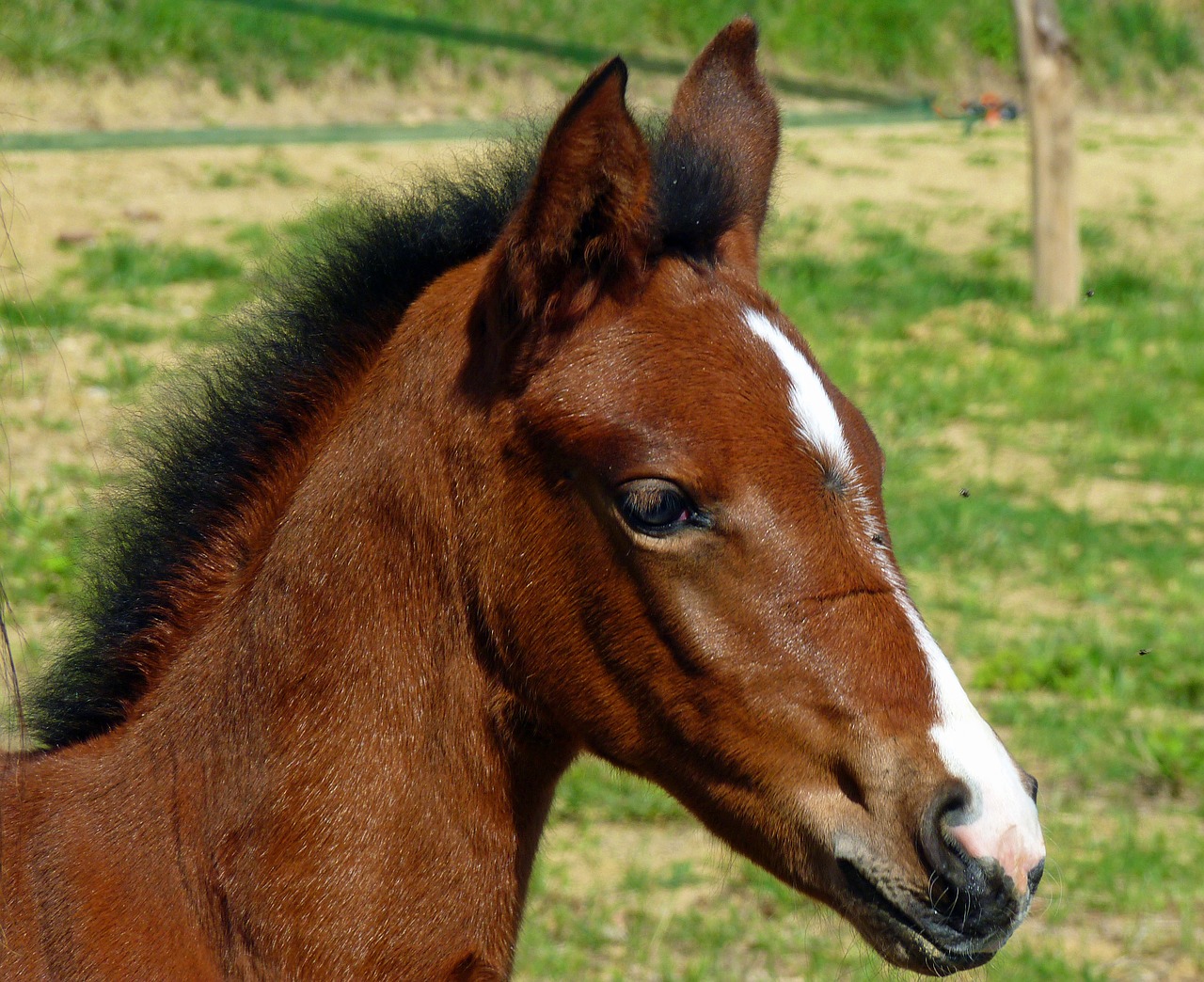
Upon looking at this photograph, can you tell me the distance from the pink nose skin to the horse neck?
0.64 metres

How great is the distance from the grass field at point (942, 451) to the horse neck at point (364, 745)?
47 centimetres

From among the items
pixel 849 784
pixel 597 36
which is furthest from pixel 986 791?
pixel 597 36

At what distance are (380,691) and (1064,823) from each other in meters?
2.55

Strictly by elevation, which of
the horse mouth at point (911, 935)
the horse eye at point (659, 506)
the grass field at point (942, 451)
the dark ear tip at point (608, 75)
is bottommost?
the grass field at point (942, 451)

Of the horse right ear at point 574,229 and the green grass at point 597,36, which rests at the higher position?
the horse right ear at point 574,229

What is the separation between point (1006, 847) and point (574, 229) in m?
0.98

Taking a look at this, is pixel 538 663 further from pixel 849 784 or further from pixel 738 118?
pixel 738 118

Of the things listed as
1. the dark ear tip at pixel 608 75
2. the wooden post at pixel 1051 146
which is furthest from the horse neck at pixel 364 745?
the wooden post at pixel 1051 146

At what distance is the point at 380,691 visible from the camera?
204cm

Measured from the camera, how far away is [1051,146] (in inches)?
350

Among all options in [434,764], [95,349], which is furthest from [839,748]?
[95,349]

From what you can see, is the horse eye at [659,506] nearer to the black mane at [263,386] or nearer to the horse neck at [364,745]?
the horse neck at [364,745]

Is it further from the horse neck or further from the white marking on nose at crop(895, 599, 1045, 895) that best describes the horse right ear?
the white marking on nose at crop(895, 599, 1045, 895)

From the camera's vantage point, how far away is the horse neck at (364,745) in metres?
2.00
